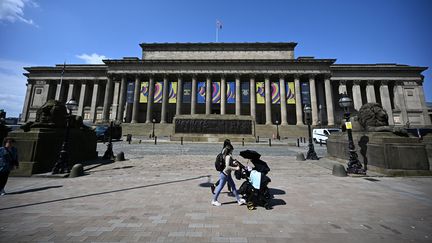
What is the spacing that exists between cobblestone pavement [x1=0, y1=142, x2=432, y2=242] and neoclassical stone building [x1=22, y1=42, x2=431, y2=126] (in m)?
35.2

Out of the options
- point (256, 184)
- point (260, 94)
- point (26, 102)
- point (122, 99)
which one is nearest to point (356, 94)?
point (260, 94)

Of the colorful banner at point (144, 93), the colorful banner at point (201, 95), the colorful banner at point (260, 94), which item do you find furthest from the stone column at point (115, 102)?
the colorful banner at point (260, 94)

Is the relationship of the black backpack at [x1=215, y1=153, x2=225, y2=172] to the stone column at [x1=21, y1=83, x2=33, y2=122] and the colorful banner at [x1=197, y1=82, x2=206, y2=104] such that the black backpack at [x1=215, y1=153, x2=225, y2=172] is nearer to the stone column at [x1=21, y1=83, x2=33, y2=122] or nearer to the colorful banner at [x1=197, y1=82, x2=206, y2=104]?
the colorful banner at [x1=197, y1=82, x2=206, y2=104]

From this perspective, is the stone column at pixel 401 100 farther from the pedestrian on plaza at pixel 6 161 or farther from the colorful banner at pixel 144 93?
the pedestrian on plaza at pixel 6 161

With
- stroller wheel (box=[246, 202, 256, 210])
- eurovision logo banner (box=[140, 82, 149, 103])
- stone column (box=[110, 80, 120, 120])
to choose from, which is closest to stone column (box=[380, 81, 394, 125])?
stroller wheel (box=[246, 202, 256, 210])

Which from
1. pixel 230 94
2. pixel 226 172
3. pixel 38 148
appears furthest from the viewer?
pixel 230 94

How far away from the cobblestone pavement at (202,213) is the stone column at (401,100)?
55.3 metres

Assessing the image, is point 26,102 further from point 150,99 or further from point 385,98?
point 385,98

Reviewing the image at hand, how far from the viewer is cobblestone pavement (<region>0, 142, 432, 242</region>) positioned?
3.00m

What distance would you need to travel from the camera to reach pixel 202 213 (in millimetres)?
3932

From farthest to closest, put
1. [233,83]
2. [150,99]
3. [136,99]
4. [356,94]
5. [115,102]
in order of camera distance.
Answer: [356,94]
[233,83]
[115,102]
[150,99]
[136,99]

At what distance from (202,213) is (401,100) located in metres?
64.2

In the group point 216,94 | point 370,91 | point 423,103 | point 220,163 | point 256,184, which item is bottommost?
point 256,184

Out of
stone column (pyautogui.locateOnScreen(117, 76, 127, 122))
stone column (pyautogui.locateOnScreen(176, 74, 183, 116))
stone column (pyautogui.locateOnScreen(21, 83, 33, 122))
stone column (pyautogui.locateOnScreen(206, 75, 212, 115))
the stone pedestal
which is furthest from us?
stone column (pyautogui.locateOnScreen(21, 83, 33, 122))
